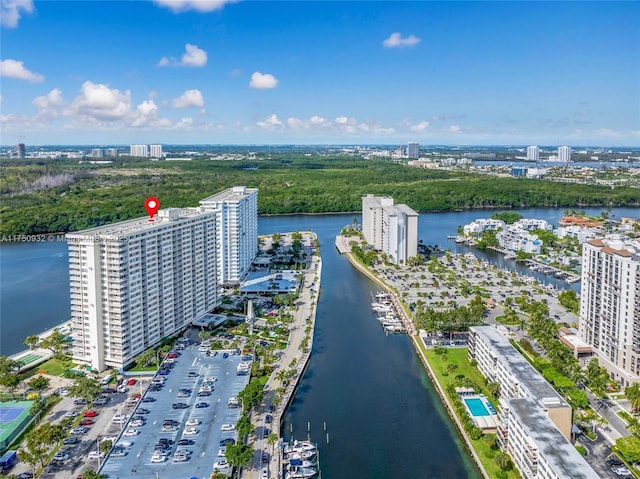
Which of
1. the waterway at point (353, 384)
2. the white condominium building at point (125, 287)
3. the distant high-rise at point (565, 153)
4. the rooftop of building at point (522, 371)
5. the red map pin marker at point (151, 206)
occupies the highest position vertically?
the distant high-rise at point (565, 153)

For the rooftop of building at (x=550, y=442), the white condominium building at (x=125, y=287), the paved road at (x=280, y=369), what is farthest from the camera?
the white condominium building at (x=125, y=287)

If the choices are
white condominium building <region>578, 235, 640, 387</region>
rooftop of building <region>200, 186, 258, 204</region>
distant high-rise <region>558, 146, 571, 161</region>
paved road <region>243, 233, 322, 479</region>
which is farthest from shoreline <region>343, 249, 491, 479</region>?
distant high-rise <region>558, 146, 571, 161</region>

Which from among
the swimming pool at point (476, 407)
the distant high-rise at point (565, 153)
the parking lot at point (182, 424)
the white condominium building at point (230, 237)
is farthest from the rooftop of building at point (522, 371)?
the distant high-rise at point (565, 153)

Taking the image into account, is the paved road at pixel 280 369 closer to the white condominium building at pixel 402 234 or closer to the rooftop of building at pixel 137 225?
the white condominium building at pixel 402 234

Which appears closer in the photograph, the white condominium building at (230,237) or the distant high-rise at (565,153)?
the white condominium building at (230,237)

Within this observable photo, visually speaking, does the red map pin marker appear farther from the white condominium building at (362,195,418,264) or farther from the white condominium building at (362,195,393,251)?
the white condominium building at (362,195,393,251)

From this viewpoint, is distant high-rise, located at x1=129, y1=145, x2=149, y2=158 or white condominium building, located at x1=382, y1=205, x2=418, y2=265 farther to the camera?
distant high-rise, located at x1=129, y1=145, x2=149, y2=158

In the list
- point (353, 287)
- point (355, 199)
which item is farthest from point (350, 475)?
point (355, 199)

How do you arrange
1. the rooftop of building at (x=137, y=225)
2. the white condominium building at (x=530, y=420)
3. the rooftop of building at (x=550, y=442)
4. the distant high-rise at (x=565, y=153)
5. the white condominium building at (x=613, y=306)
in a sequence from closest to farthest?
1. the rooftop of building at (x=550, y=442)
2. the white condominium building at (x=530, y=420)
3. the white condominium building at (x=613, y=306)
4. the rooftop of building at (x=137, y=225)
5. the distant high-rise at (x=565, y=153)
